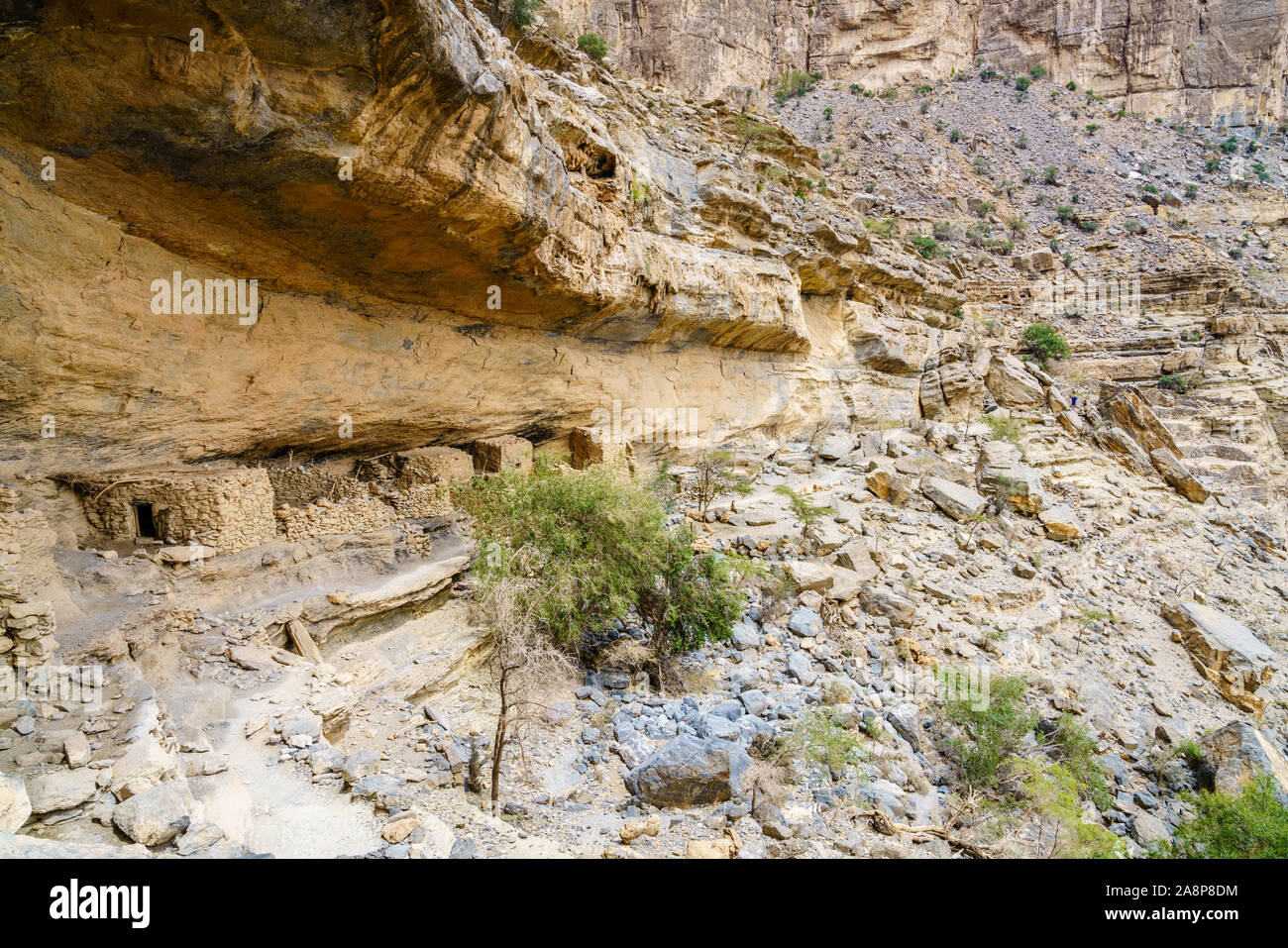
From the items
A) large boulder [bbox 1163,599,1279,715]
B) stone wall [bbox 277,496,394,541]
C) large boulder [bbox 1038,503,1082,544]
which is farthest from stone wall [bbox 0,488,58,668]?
large boulder [bbox 1038,503,1082,544]

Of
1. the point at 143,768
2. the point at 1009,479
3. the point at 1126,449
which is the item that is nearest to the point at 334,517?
the point at 143,768

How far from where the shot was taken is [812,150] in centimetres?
1825

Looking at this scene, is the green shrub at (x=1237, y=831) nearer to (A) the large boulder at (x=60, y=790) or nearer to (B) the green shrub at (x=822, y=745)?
(B) the green shrub at (x=822, y=745)

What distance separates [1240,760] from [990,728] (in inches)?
121

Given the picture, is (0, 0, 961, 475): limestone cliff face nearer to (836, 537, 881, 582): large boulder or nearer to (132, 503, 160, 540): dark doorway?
(132, 503, 160, 540): dark doorway

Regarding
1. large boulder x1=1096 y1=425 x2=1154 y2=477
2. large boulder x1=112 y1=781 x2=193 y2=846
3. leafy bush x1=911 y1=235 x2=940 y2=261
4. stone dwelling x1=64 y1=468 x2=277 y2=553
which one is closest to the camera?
large boulder x1=112 y1=781 x2=193 y2=846

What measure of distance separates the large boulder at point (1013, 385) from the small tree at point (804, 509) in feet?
32.4

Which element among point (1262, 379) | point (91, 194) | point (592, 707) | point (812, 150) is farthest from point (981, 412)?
point (91, 194)

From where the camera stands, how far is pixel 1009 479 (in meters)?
12.9

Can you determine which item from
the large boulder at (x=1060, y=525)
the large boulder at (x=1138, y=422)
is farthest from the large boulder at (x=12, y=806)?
the large boulder at (x=1138, y=422)

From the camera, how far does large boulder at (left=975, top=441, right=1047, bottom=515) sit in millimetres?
12766

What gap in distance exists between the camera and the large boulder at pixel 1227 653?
9.40m

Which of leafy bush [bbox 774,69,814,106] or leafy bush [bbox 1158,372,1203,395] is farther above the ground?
leafy bush [bbox 774,69,814,106]

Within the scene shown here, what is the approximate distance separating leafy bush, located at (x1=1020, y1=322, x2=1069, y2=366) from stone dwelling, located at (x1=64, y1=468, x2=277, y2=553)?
27000 mm
